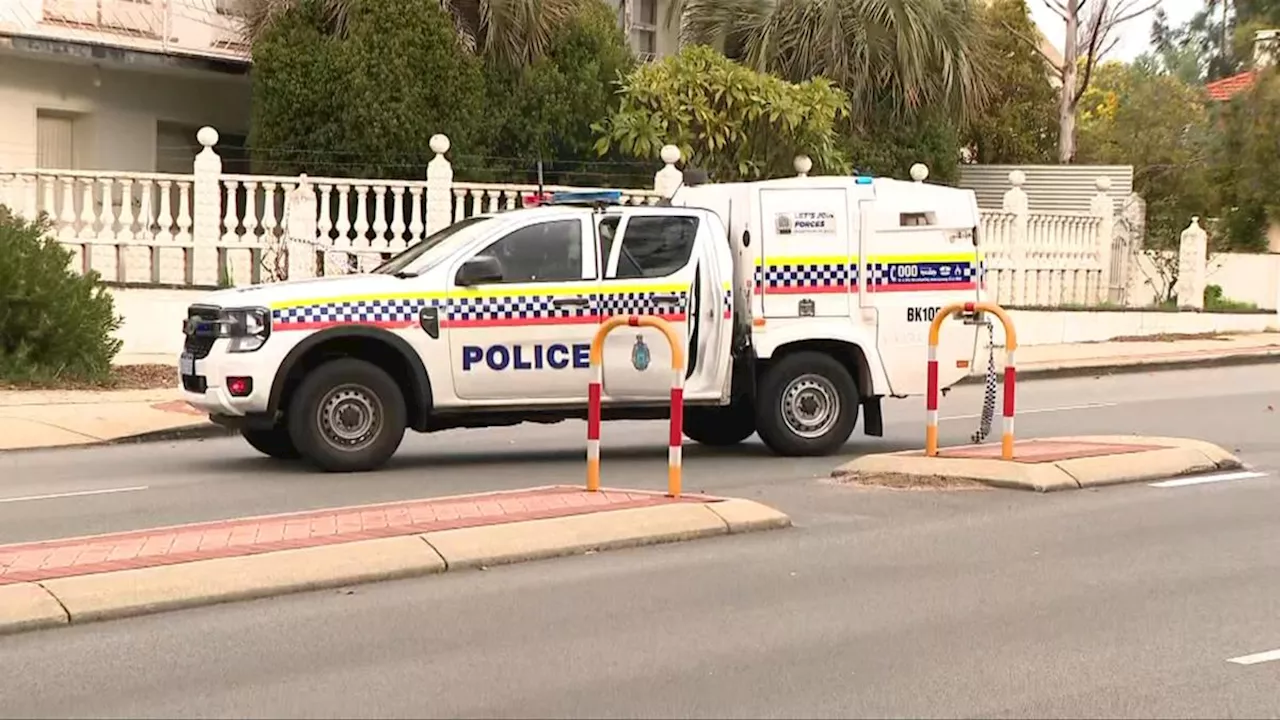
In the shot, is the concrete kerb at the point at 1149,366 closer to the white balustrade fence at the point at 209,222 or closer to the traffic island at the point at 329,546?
the white balustrade fence at the point at 209,222

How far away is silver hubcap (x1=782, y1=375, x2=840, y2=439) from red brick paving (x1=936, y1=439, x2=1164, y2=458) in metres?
1.08

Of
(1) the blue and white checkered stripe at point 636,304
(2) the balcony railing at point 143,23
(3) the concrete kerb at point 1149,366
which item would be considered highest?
(2) the balcony railing at point 143,23

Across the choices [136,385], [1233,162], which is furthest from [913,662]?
[1233,162]

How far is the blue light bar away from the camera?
513 inches

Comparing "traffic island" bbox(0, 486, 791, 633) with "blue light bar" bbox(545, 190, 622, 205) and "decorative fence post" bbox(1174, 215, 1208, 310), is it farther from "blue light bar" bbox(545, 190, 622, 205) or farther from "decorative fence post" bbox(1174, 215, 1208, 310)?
"decorative fence post" bbox(1174, 215, 1208, 310)

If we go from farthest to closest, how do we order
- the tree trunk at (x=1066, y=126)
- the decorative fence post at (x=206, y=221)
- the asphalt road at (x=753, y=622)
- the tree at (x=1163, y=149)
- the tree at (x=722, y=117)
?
Answer: 1. the tree trunk at (x=1066, y=126)
2. the tree at (x=1163, y=149)
3. the tree at (x=722, y=117)
4. the decorative fence post at (x=206, y=221)
5. the asphalt road at (x=753, y=622)

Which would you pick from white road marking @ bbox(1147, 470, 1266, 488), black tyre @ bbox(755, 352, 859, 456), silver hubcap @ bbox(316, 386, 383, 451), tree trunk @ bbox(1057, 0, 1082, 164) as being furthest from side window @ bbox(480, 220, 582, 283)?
tree trunk @ bbox(1057, 0, 1082, 164)

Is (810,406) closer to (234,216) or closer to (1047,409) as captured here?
(1047,409)

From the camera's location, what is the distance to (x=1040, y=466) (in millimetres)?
11695

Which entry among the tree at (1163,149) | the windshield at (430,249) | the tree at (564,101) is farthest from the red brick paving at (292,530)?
the tree at (1163,149)

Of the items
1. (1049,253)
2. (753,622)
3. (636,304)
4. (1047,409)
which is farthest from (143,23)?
(753,622)

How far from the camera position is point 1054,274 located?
26172 millimetres

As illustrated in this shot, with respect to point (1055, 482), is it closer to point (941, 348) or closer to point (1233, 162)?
point (941, 348)

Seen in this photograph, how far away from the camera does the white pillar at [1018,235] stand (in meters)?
25.3
